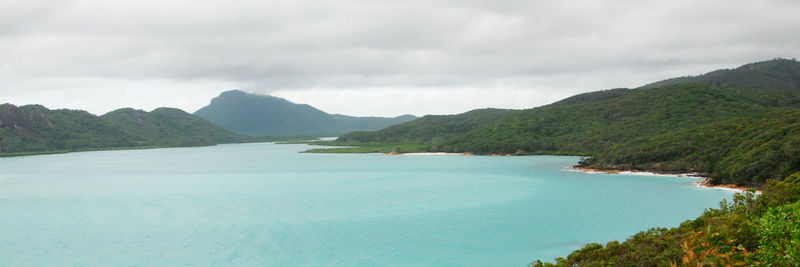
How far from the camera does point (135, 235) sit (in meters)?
33.9

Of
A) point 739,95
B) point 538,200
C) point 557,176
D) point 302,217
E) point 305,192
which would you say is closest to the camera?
point 302,217

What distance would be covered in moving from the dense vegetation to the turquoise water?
812 cm

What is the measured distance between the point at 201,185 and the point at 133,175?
2318 centimetres

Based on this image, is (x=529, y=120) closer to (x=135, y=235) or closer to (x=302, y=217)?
(x=302, y=217)

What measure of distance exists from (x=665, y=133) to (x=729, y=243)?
3098 inches

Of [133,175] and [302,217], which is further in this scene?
[133,175]

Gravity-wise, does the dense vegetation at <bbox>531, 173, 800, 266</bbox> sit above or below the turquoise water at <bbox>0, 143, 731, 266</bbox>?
above

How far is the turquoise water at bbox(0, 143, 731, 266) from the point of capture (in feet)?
93.0

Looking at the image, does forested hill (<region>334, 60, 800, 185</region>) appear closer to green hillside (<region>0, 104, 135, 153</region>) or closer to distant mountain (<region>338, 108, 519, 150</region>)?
distant mountain (<region>338, 108, 519, 150</region>)

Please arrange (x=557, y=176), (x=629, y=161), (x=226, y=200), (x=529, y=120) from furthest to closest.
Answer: (x=529, y=120), (x=629, y=161), (x=557, y=176), (x=226, y=200)

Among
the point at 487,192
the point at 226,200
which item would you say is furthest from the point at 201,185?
the point at 487,192

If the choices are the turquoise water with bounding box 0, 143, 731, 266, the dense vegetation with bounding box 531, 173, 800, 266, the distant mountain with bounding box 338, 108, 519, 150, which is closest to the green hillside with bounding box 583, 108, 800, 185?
the turquoise water with bounding box 0, 143, 731, 266

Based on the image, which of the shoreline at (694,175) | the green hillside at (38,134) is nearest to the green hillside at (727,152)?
the shoreline at (694,175)

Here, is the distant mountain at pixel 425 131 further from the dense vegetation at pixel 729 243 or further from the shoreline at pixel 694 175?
the dense vegetation at pixel 729 243
